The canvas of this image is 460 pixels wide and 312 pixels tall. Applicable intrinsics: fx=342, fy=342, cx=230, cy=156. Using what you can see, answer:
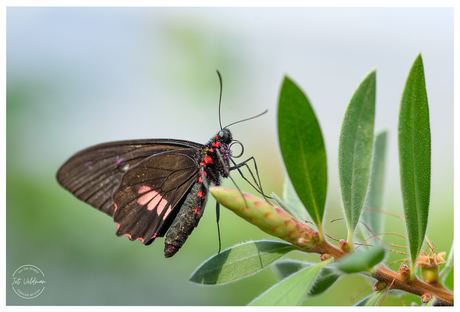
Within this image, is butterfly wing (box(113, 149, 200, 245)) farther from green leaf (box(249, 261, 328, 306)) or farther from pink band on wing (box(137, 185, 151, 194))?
green leaf (box(249, 261, 328, 306))

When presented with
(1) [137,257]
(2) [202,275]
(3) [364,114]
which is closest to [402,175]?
(3) [364,114]

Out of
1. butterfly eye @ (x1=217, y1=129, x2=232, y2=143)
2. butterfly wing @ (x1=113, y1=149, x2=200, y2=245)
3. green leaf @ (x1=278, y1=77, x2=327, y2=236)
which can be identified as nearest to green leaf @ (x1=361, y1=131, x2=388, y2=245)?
green leaf @ (x1=278, y1=77, x2=327, y2=236)

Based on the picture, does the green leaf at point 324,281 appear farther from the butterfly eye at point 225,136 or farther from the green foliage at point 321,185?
the butterfly eye at point 225,136

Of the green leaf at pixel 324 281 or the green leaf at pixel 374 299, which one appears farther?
the green leaf at pixel 324 281

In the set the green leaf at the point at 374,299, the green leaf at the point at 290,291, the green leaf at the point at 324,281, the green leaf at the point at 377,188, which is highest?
the green leaf at the point at 377,188

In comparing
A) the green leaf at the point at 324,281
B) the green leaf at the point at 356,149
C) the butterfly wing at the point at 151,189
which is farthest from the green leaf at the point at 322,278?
the butterfly wing at the point at 151,189

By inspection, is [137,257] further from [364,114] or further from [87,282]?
[364,114]
